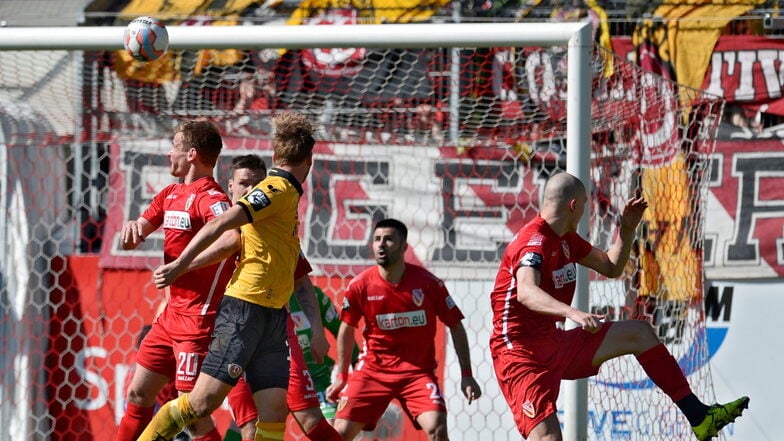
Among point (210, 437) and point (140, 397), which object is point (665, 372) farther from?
point (140, 397)

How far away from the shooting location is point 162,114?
24.6ft

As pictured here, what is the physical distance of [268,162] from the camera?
7.64 meters

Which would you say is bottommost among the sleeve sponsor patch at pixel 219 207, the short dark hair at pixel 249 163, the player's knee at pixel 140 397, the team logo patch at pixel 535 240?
the player's knee at pixel 140 397

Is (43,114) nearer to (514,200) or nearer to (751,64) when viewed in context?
(514,200)

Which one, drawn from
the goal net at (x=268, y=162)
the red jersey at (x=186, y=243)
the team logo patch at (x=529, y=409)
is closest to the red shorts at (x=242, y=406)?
the red jersey at (x=186, y=243)

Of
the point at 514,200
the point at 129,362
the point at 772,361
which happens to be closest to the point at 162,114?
the point at 129,362

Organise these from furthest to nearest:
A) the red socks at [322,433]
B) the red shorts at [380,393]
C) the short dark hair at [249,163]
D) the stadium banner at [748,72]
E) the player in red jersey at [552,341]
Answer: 1. the stadium banner at [748,72]
2. the red shorts at [380,393]
3. the short dark hair at [249,163]
4. the red socks at [322,433]
5. the player in red jersey at [552,341]


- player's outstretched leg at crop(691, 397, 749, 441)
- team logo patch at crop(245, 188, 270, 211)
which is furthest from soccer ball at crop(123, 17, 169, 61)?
player's outstretched leg at crop(691, 397, 749, 441)

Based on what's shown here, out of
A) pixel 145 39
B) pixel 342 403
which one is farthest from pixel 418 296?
pixel 145 39

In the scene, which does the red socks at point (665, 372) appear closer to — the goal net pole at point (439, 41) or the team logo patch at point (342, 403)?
the goal net pole at point (439, 41)

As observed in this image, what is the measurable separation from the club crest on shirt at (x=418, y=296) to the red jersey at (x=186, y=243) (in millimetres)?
1236

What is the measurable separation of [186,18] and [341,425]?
3.89 metres

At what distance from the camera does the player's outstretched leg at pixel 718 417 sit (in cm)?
466

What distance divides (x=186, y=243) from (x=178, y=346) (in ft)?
1.55
